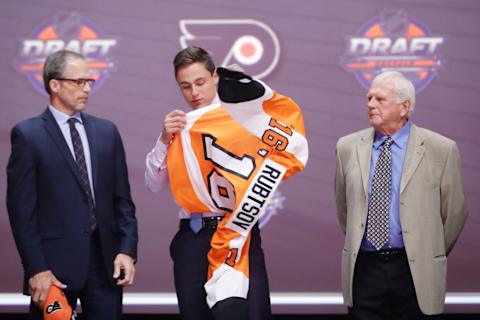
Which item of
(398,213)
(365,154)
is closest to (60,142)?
(365,154)

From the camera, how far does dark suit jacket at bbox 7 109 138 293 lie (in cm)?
293

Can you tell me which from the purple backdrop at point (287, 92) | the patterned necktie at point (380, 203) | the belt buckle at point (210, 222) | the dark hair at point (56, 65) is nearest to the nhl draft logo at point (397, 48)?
the purple backdrop at point (287, 92)

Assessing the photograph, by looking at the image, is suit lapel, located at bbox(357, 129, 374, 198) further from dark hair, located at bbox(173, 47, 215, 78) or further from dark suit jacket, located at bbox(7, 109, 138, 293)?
dark suit jacket, located at bbox(7, 109, 138, 293)

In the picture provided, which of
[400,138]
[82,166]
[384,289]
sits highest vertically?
[400,138]

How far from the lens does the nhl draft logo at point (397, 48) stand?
15.9 ft

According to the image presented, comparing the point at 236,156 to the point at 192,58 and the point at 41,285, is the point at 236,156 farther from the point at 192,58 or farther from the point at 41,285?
the point at 41,285

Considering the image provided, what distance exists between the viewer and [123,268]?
10.1ft

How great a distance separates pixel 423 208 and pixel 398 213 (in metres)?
0.11

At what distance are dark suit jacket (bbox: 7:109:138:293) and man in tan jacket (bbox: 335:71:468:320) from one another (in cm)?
98

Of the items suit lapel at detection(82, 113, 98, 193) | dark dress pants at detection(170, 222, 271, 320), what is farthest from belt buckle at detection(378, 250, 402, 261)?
suit lapel at detection(82, 113, 98, 193)

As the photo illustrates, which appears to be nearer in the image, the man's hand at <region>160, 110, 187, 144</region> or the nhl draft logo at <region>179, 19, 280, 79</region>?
the man's hand at <region>160, 110, 187, 144</region>

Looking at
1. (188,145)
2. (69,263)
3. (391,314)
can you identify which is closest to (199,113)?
(188,145)

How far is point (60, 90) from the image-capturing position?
309 cm

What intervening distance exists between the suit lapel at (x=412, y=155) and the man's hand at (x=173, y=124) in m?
0.96
